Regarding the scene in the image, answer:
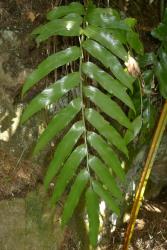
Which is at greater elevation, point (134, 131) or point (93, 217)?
point (134, 131)

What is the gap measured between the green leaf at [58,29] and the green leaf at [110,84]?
171 mm

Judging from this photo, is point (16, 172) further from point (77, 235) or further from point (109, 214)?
point (109, 214)

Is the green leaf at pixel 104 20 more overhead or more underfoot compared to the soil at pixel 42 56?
more overhead

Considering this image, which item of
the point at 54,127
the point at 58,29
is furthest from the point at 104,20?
the point at 54,127

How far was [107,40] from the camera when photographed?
1.86 meters

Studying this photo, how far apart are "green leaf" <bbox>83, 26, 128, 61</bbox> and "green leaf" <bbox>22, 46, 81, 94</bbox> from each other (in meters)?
0.09

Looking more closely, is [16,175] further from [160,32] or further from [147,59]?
[160,32]

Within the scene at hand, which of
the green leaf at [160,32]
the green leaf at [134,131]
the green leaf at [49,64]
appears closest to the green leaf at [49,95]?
the green leaf at [49,64]

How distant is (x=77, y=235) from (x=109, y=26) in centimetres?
120

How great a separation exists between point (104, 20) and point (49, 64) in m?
0.34

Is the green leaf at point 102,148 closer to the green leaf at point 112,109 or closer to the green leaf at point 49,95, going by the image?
the green leaf at point 112,109

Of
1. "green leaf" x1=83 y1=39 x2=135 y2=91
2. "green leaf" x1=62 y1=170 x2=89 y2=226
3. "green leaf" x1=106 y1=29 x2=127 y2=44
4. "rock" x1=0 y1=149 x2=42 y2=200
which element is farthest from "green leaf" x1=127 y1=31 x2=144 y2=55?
"rock" x1=0 y1=149 x2=42 y2=200

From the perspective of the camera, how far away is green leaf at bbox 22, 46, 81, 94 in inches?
70.2

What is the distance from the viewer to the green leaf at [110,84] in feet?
5.89
